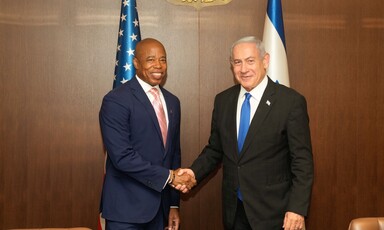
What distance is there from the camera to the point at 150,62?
3070 millimetres

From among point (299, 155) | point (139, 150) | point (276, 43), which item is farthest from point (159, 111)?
point (276, 43)

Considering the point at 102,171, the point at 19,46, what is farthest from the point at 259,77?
the point at 19,46

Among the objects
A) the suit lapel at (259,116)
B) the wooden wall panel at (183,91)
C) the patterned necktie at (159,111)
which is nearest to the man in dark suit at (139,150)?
the patterned necktie at (159,111)

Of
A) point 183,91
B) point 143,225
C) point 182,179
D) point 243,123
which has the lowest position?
point 143,225

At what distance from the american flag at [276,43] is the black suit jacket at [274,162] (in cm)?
70

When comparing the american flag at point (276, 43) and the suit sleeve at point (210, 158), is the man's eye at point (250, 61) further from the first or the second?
the american flag at point (276, 43)

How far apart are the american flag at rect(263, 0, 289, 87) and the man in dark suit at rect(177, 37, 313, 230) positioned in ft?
2.07

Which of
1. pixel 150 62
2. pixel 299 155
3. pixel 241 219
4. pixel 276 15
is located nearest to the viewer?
pixel 299 155

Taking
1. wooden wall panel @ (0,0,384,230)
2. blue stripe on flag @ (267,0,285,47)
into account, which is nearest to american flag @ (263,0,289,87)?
blue stripe on flag @ (267,0,285,47)

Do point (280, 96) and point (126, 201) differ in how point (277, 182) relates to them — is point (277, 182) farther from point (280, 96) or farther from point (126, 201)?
point (126, 201)

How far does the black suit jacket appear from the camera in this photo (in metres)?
2.79

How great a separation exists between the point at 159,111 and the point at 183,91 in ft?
2.84

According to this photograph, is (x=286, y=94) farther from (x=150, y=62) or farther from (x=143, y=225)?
(x=143, y=225)

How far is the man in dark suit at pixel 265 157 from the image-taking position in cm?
278
